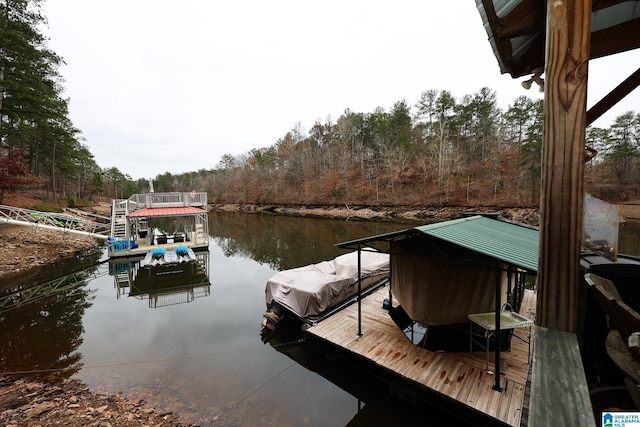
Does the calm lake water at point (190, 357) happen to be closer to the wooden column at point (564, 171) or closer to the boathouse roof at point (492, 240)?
the boathouse roof at point (492, 240)

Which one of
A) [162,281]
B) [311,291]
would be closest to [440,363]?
[311,291]

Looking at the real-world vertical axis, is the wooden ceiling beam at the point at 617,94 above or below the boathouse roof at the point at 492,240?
above

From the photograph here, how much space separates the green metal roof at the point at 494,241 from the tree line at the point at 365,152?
26680mm

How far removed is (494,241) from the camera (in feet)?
17.4

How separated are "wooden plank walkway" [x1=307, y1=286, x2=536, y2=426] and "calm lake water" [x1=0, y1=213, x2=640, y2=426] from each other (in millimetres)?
796

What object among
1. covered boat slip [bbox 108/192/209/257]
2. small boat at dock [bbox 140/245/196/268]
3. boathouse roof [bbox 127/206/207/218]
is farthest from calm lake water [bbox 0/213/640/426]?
covered boat slip [bbox 108/192/209/257]

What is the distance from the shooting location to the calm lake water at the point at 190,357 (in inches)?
209

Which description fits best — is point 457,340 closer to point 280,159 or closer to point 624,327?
point 624,327

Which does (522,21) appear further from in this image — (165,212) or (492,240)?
(165,212)

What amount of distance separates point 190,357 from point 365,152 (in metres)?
50.7

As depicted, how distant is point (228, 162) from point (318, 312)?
7753cm

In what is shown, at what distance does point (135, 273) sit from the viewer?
47.8ft

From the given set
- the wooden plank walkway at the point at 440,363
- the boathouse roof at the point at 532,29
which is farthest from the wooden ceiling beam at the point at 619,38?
the wooden plank walkway at the point at 440,363

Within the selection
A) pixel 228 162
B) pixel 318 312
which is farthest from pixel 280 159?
pixel 318 312
